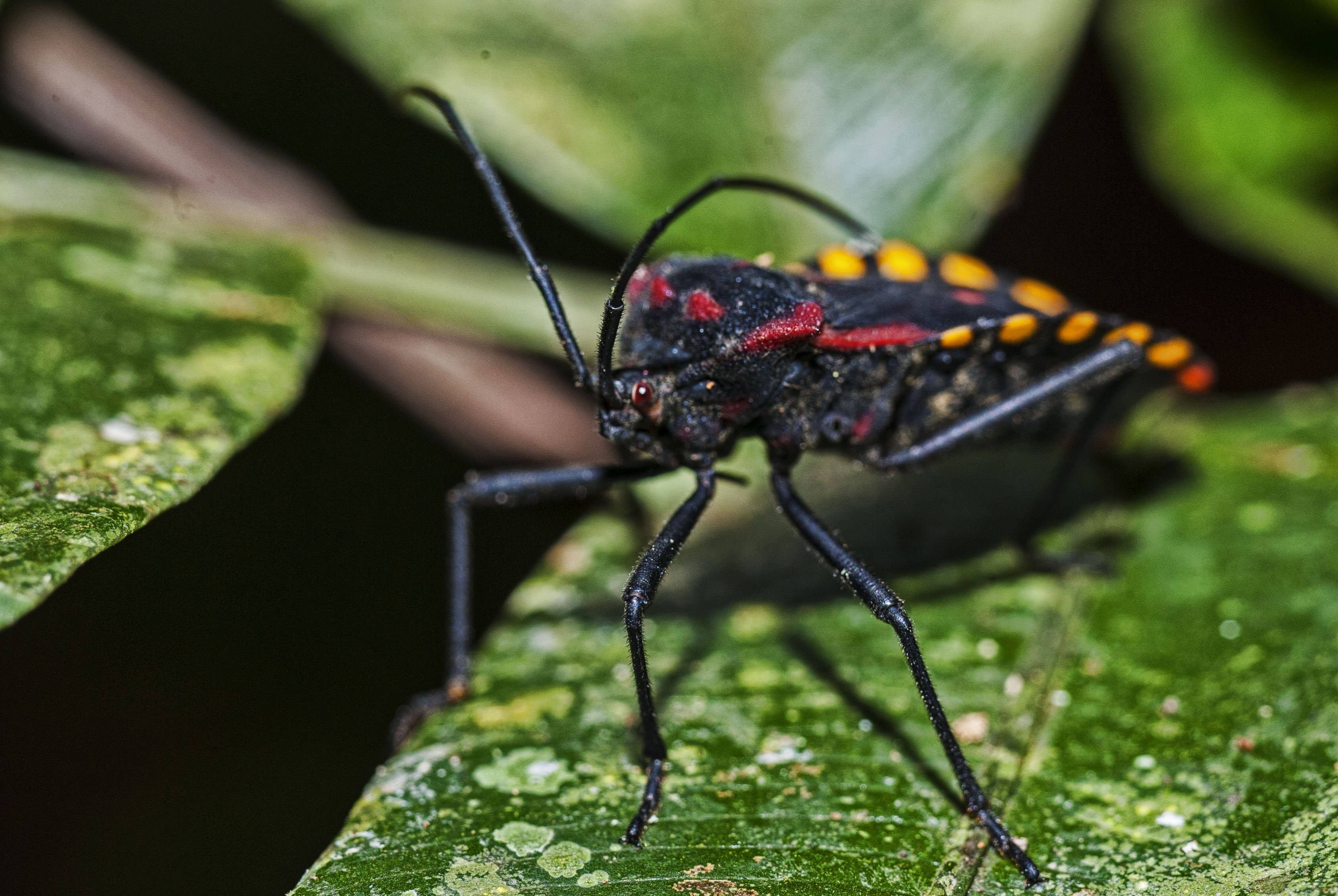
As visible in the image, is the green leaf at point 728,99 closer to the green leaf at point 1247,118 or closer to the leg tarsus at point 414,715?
the green leaf at point 1247,118

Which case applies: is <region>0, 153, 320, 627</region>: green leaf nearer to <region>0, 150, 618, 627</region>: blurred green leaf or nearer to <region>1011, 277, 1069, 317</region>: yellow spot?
<region>0, 150, 618, 627</region>: blurred green leaf

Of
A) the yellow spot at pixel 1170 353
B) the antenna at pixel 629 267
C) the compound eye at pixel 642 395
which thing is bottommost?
the compound eye at pixel 642 395

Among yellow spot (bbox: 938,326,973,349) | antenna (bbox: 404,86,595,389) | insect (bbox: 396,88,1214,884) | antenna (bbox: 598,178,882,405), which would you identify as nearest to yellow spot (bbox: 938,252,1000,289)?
insect (bbox: 396,88,1214,884)

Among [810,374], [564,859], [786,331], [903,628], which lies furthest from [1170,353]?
[564,859]

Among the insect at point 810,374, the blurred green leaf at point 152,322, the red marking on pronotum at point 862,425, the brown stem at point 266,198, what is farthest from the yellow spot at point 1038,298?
the brown stem at point 266,198

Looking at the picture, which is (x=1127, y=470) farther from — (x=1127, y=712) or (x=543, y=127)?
(x=543, y=127)

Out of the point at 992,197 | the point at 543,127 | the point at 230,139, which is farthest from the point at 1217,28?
the point at 230,139
